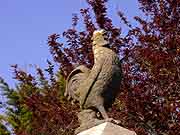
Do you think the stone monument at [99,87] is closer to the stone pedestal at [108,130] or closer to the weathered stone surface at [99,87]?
the weathered stone surface at [99,87]

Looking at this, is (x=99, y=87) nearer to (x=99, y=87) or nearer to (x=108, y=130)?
(x=99, y=87)

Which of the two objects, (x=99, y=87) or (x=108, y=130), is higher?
(x=99, y=87)

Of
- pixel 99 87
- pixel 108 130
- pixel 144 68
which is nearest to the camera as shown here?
pixel 108 130

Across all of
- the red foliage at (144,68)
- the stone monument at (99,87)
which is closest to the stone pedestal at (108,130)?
the stone monument at (99,87)

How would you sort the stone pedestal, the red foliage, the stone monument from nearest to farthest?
the stone pedestal < the stone monument < the red foliage

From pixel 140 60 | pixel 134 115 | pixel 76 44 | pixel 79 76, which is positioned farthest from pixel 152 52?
pixel 79 76

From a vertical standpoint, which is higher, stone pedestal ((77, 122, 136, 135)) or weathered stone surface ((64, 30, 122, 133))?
weathered stone surface ((64, 30, 122, 133))

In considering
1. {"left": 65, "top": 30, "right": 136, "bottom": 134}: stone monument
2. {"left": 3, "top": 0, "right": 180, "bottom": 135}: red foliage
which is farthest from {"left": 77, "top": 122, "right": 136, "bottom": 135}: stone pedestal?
{"left": 3, "top": 0, "right": 180, "bottom": 135}: red foliage

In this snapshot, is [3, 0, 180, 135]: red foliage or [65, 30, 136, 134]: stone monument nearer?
[65, 30, 136, 134]: stone monument

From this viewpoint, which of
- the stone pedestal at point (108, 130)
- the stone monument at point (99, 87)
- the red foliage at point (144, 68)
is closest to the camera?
the stone pedestal at point (108, 130)

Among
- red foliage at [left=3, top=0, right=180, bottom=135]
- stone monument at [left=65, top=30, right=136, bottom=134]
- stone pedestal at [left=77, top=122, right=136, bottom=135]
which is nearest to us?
stone pedestal at [left=77, top=122, right=136, bottom=135]

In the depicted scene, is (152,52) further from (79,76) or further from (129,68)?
(79,76)

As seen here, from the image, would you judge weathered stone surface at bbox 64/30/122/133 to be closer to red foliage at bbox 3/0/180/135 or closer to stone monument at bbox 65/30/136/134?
stone monument at bbox 65/30/136/134

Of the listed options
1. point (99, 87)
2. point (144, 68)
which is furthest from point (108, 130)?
point (144, 68)
